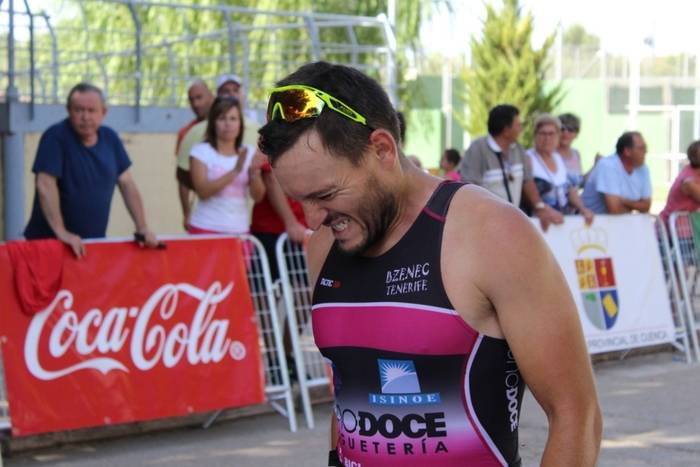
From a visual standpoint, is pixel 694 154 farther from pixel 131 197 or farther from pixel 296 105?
pixel 296 105

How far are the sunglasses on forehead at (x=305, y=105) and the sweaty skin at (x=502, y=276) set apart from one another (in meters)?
0.04

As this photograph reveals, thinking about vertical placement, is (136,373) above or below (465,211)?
below

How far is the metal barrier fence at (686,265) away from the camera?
10.1 m

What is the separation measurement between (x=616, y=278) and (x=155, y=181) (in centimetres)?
683

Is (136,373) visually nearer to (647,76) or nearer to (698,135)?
(698,135)

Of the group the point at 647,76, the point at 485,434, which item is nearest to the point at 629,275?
the point at 485,434

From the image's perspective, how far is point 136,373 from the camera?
6.78 metres

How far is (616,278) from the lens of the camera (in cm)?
955

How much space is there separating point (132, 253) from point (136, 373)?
0.73 m

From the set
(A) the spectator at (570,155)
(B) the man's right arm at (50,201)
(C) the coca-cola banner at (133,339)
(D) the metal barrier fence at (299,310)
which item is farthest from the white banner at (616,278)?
(B) the man's right arm at (50,201)

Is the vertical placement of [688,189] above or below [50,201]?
below

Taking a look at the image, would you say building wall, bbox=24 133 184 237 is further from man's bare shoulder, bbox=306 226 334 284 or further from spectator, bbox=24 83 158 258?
man's bare shoulder, bbox=306 226 334 284

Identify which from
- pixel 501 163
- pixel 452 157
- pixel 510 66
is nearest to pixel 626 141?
pixel 501 163

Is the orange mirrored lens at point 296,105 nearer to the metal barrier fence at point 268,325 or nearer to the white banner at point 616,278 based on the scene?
the metal barrier fence at point 268,325
